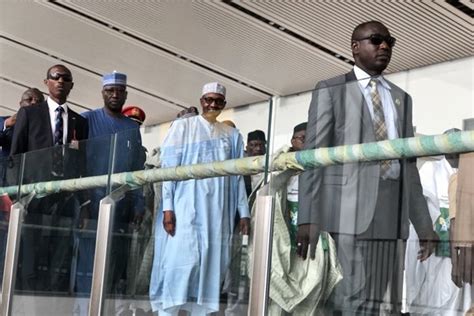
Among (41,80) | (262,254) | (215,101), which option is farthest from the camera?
(41,80)

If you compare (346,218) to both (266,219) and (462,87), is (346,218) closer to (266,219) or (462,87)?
(266,219)

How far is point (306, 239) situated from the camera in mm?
2969

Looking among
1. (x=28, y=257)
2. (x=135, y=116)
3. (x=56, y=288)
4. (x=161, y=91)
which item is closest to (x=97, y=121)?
(x=28, y=257)

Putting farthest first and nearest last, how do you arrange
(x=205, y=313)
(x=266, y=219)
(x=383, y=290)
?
(x=205, y=313), (x=266, y=219), (x=383, y=290)

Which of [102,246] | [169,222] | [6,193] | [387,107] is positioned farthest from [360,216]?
[6,193]

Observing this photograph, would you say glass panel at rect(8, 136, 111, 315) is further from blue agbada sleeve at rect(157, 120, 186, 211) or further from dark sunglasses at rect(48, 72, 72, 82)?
dark sunglasses at rect(48, 72, 72, 82)

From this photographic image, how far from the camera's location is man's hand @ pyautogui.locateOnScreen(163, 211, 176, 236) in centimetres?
374

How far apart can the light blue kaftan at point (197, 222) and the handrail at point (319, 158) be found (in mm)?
36

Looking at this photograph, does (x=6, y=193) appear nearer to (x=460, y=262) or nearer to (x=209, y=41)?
(x=460, y=262)

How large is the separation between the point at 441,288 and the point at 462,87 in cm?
61

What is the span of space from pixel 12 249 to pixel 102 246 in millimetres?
1243

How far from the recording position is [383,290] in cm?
265

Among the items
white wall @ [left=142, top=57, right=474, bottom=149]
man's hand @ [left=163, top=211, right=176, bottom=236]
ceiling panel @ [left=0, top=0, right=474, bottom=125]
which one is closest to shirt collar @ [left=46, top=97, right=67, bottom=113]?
man's hand @ [left=163, top=211, right=176, bottom=236]

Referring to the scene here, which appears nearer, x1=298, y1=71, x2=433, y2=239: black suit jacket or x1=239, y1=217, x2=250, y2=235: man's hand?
x1=298, y1=71, x2=433, y2=239: black suit jacket
